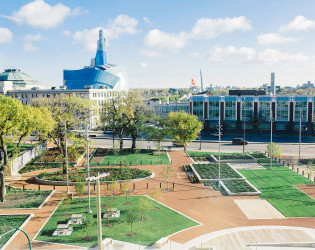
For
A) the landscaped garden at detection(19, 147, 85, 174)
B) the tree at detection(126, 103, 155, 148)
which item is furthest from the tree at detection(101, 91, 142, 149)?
the landscaped garden at detection(19, 147, 85, 174)

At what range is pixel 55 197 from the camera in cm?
3559

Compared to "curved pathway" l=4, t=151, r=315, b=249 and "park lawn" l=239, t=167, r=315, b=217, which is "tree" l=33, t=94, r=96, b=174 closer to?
"curved pathway" l=4, t=151, r=315, b=249

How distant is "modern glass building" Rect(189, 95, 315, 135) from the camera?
81.4m

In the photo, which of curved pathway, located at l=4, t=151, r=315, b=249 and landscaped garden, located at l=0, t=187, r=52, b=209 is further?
landscaped garden, located at l=0, t=187, r=52, b=209

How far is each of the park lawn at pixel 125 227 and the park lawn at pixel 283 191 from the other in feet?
32.5

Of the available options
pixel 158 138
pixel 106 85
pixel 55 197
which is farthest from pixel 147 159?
pixel 106 85

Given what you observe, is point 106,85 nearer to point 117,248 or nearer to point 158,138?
point 158,138

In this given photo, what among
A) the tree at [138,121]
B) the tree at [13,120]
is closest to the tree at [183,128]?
the tree at [138,121]

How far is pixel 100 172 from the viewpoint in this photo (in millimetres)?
43594

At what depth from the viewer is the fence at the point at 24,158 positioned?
4569cm

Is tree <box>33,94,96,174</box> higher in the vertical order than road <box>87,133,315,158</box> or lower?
higher

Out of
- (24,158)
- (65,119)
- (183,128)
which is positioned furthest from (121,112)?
(24,158)

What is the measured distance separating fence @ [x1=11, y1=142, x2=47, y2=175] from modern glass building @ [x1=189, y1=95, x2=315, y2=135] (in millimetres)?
43991

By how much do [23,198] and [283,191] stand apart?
27.9 metres
